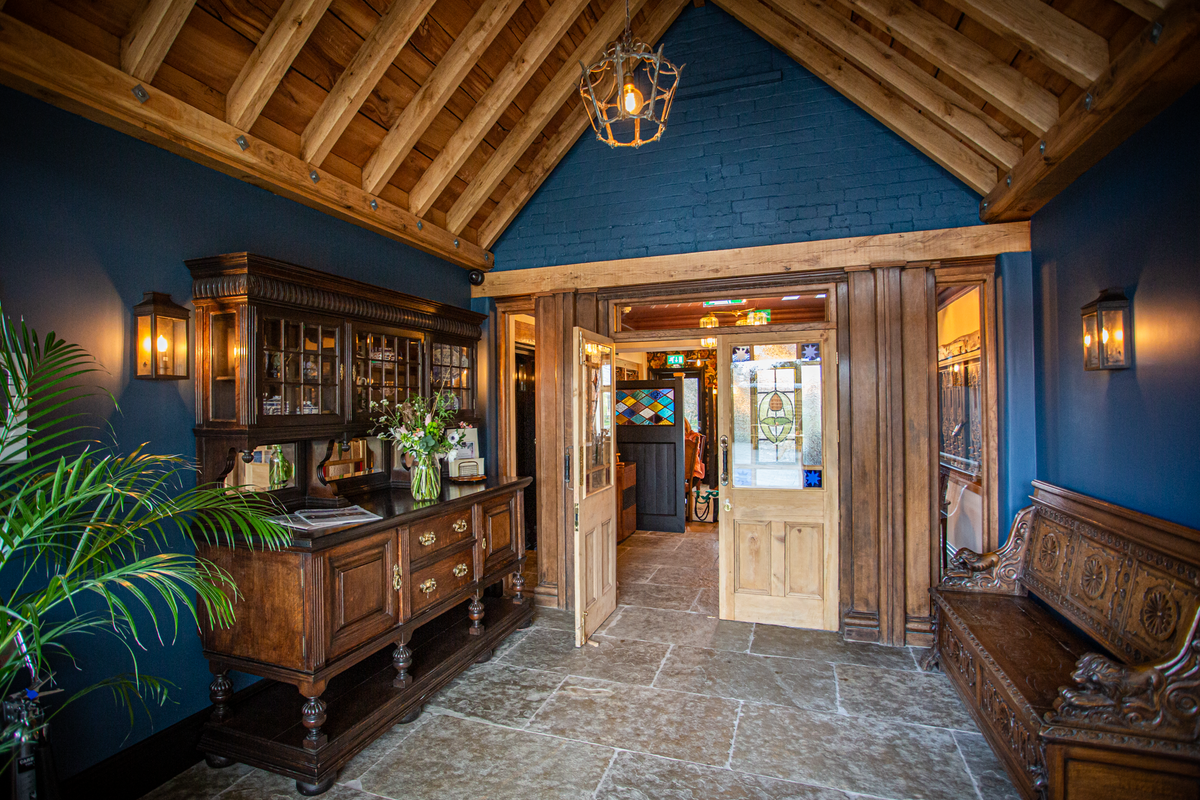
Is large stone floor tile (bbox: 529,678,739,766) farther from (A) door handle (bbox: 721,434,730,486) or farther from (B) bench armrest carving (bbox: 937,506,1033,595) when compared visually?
(A) door handle (bbox: 721,434,730,486)

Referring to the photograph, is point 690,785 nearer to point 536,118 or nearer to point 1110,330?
point 1110,330

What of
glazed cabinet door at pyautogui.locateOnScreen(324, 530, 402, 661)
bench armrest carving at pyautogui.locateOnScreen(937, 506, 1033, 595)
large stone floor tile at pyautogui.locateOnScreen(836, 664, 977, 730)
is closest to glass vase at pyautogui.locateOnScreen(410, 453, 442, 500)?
glazed cabinet door at pyautogui.locateOnScreen(324, 530, 402, 661)

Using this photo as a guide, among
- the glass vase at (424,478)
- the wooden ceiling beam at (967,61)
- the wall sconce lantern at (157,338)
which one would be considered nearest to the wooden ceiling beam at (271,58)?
the wall sconce lantern at (157,338)

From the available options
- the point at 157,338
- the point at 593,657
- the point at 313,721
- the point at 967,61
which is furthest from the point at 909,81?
the point at 313,721

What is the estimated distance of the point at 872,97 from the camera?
414cm

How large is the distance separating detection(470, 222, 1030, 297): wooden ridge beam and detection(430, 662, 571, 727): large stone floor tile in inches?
114

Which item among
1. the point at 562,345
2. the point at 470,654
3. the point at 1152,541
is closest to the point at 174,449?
the point at 470,654

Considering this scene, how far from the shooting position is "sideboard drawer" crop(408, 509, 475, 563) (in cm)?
335

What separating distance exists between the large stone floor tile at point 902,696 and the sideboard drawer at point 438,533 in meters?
2.40

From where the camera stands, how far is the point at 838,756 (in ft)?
9.55

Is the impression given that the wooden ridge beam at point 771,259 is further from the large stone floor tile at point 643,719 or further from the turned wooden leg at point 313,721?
the turned wooden leg at point 313,721

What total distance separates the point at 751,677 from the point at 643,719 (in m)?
0.84

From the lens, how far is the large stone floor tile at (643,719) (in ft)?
9.90

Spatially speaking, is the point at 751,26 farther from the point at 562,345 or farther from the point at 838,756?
the point at 838,756
